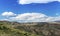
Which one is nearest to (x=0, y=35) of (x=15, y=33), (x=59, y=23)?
(x=15, y=33)

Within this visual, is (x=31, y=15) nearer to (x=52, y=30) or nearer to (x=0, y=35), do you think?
(x=52, y=30)

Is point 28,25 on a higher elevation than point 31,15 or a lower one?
lower

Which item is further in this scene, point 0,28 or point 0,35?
point 0,28

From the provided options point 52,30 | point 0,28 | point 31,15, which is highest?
point 31,15

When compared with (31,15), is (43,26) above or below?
below

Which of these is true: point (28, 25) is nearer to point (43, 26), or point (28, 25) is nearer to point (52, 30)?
point (43, 26)

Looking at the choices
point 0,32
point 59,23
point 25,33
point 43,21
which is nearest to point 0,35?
point 0,32
